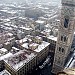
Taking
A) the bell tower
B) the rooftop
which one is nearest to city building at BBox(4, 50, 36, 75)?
the rooftop

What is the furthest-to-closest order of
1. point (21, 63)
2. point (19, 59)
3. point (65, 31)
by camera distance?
1. point (19, 59)
2. point (21, 63)
3. point (65, 31)

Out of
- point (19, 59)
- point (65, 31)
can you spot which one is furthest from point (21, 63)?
point (65, 31)

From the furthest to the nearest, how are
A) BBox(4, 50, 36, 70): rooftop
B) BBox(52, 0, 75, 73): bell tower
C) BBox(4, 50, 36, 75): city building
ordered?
BBox(4, 50, 36, 70): rooftop → BBox(4, 50, 36, 75): city building → BBox(52, 0, 75, 73): bell tower

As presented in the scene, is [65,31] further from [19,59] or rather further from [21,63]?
[19,59]

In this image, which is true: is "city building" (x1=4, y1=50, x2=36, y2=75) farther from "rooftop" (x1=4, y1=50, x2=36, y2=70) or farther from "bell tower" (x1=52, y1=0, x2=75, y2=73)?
"bell tower" (x1=52, y1=0, x2=75, y2=73)

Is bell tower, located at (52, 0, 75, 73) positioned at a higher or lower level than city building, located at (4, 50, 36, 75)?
higher

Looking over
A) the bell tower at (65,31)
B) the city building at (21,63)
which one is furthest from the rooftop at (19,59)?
the bell tower at (65,31)

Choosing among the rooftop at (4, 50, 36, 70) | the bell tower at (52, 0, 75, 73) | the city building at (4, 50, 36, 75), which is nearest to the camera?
the bell tower at (52, 0, 75, 73)

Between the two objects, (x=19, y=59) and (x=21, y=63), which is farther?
(x=19, y=59)
